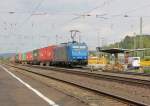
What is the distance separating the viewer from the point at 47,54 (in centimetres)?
7469

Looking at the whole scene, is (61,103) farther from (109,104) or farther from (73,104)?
(109,104)

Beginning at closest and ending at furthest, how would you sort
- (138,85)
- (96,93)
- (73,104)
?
(73,104) < (96,93) < (138,85)

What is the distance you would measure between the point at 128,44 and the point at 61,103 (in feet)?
558

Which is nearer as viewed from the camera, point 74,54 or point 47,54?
point 74,54

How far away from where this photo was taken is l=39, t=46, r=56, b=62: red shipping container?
2773 inches

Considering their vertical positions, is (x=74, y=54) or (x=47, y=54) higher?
(x=47, y=54)

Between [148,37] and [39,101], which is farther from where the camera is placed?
[148,37]

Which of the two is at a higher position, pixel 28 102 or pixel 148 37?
pixel 148 37

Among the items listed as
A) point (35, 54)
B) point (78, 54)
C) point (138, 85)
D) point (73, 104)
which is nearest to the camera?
point (73, 104)

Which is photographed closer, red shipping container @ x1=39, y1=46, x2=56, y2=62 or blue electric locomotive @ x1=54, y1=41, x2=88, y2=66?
blue electric locomotive @ x1=54, y1=41, x2=88, y2=66

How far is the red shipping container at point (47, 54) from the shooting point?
70438mm

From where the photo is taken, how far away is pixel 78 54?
6025cm

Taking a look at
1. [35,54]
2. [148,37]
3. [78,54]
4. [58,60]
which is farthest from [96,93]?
[148,37]

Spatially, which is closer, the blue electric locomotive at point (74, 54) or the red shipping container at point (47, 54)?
the blue electric locomotive at point (74, 54)
